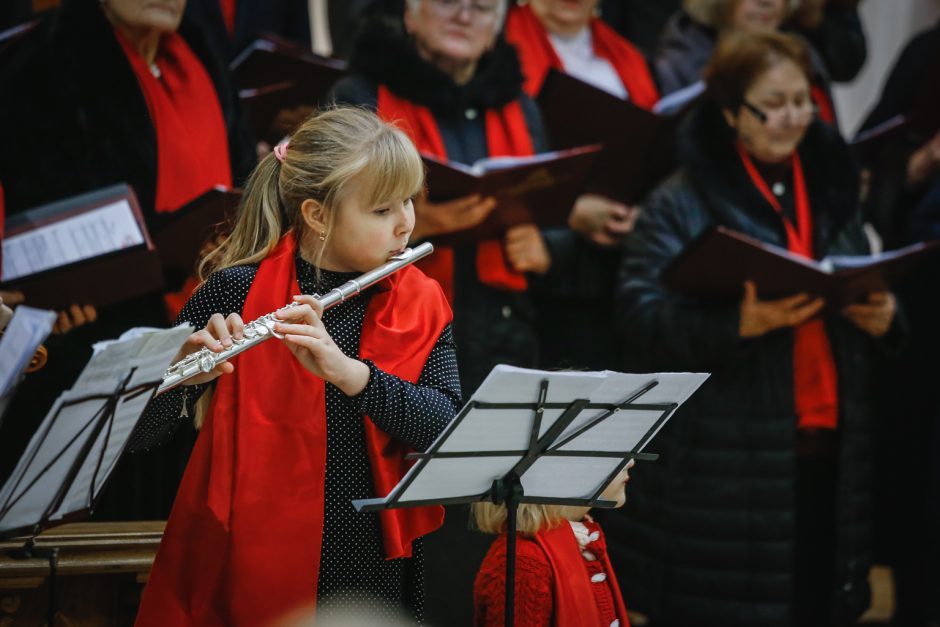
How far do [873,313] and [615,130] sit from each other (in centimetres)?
101

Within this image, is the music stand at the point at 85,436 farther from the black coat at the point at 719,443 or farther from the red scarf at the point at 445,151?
the black coat at the point at 719,443

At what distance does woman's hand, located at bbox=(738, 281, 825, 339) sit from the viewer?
12.9ft

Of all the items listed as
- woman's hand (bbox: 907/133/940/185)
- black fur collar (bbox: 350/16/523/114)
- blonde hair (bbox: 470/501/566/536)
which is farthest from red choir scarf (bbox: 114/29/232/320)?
woman's hand (bbox: 907/133/940/185)

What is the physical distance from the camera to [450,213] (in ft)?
12.1

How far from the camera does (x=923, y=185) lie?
5004mm

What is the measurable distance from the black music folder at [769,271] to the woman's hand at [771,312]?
0.03 m

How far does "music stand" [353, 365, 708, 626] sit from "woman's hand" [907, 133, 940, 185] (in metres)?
2.95

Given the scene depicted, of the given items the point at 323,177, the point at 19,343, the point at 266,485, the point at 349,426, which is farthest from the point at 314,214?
the point at 19,343

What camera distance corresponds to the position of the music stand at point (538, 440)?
2.21m

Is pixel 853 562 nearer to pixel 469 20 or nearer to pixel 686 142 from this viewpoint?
pixel 686 142

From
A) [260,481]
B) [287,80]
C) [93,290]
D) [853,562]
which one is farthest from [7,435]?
[853,562]

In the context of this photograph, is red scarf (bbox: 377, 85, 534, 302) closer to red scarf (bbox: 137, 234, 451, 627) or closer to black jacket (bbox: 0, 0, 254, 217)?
black jacket (bbox: 0, 0, 254, 217)

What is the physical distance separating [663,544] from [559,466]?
1.68 meters

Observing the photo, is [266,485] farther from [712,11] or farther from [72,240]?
[712,11]
